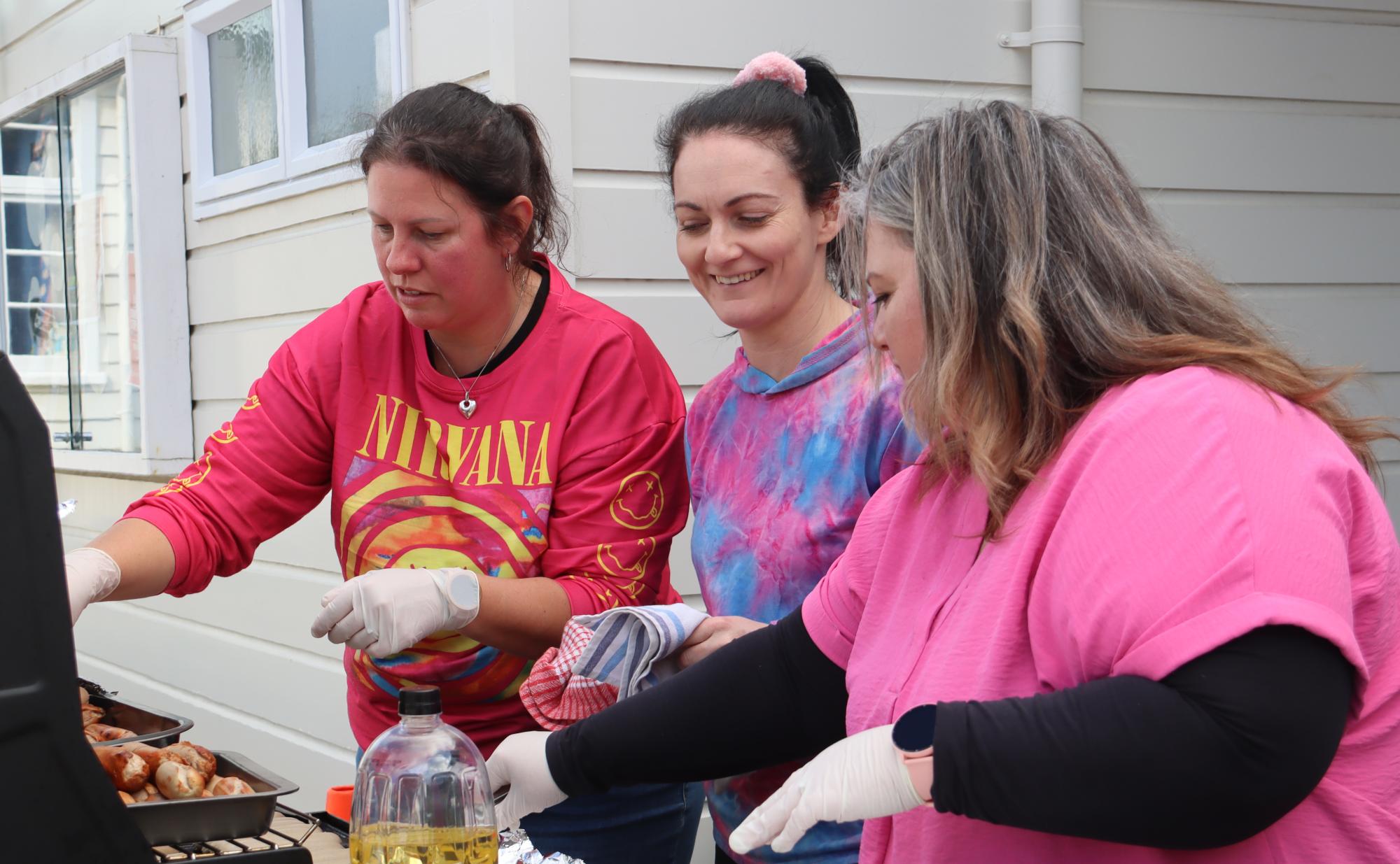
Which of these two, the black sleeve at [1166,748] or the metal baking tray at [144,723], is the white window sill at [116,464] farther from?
the black sleeve at [1166,748]

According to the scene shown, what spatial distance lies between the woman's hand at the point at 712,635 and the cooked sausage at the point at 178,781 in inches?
25.2

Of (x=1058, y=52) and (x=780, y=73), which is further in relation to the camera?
(x=1058, y=52)

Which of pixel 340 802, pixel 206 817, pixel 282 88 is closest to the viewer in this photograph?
pixel 206 817

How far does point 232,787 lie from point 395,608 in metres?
0.31

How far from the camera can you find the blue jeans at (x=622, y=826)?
6.15 feet

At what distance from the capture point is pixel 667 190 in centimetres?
256

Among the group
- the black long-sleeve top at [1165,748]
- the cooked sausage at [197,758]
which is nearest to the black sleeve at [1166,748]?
the black long-sleeve top at [1165,748]

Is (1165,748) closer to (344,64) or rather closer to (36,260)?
(344,64)

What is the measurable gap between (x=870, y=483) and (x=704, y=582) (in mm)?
333

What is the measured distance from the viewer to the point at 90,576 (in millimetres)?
1803

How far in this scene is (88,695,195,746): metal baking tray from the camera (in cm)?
183

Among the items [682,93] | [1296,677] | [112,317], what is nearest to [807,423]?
[1296,677]

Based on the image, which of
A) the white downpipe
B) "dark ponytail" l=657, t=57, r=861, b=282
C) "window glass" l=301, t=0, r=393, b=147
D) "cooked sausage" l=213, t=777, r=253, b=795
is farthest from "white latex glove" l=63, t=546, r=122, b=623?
the white downpipe

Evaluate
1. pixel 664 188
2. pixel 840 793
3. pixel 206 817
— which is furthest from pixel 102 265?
pixel 840 793
